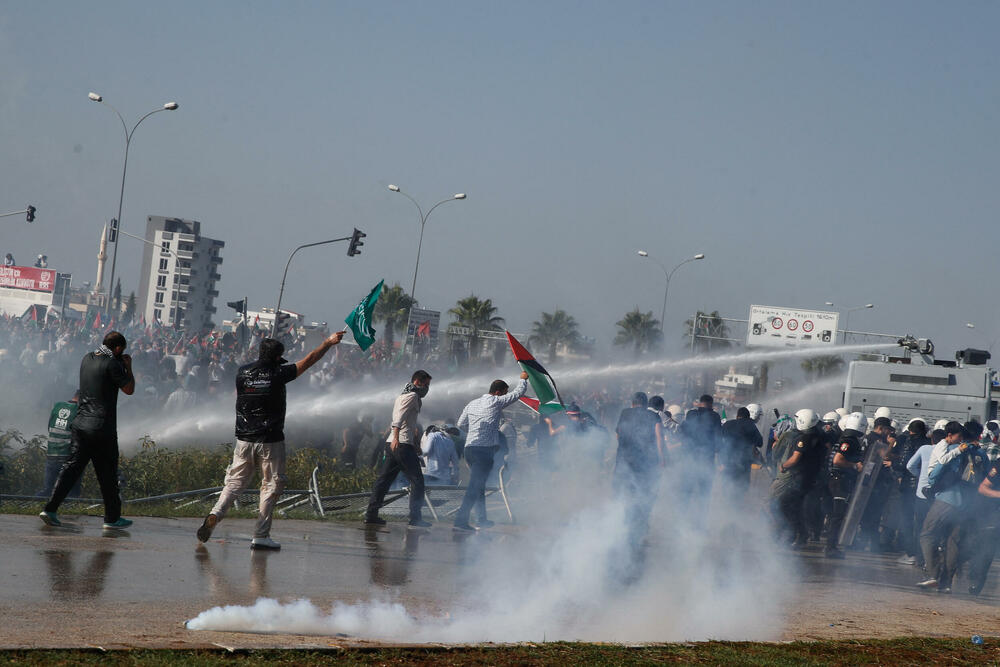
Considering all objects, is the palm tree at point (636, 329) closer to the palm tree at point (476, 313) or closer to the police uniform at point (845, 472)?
the palm tree at point (476, 313)

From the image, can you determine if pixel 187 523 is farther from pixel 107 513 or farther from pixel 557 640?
pixel 557 640

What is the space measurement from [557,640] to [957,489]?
17.4 ft

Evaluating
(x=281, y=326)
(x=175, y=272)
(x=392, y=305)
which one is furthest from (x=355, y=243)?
(x=175, y=272)

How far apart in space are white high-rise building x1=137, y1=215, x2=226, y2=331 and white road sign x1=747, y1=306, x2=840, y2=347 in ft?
371

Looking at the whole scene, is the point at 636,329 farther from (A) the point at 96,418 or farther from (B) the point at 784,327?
(A) the point at 96,418

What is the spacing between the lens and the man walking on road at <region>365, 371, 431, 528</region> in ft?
36.1

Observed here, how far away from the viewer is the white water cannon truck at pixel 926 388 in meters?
20.0

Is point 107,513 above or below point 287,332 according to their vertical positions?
below

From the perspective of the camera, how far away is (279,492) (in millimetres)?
8602

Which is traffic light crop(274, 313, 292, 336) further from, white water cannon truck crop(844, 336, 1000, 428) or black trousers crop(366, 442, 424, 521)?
black trousers crop(366, 442, 424, 521)

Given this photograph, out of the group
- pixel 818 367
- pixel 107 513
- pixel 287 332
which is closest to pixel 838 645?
pixel 107 513

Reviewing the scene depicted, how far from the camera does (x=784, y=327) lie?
50.5 metres

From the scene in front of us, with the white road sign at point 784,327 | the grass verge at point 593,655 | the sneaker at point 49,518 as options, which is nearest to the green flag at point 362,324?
the sneaker at point 49,518

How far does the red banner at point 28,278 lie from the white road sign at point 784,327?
5505cm
